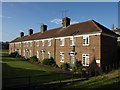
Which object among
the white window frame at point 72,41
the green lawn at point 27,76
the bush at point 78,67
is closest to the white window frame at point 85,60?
the bush at point 78,67

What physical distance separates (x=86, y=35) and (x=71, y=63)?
5.45m

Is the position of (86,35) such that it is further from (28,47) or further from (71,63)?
(28,47)

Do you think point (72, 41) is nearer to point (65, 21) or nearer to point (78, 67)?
point (78, 67)

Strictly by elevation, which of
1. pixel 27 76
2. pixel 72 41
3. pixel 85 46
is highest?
pixel 72 41

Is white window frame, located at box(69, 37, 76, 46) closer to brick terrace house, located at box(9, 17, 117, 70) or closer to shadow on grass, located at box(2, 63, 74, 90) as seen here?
brick terrace house, located at box(9, 17, 117, 70)

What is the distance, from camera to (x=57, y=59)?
35312 mm

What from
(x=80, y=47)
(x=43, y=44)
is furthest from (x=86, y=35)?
(x=43, y=44)

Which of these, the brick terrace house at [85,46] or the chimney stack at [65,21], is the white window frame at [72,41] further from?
the chimney stack at [65,21]

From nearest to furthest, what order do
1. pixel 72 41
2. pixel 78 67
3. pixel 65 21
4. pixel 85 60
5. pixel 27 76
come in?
pixel 27 76, pixel 78 67, pixel 85 60, pixel 72 41, pixel 65 21

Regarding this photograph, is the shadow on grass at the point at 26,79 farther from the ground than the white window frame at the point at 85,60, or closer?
closer

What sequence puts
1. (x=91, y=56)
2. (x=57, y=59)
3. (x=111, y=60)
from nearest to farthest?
(x=91, y=56) → (x=111, y=60) → (x=57, y=59)

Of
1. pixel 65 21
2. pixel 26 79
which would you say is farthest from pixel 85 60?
pixel 65 21

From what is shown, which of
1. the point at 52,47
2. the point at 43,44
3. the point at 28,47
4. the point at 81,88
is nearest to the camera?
the point at 81,88

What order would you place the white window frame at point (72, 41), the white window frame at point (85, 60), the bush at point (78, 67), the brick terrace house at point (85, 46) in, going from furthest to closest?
the white window frame at point (72, 41)
the white window frame at point (85, 60)
the brick terrace house at point (85, 46)
the bush at point (78, 67)
